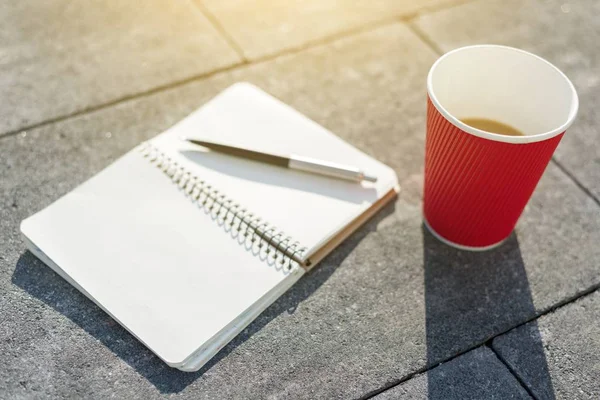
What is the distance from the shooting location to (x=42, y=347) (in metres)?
0.80

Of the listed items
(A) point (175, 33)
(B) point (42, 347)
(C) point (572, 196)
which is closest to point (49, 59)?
(A) point (175, 33)

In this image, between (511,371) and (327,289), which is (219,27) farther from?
(511,371)

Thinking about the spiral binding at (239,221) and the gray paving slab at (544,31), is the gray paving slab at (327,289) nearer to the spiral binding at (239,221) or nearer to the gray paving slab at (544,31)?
the spiral binding at (239,221)

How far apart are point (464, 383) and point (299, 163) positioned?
395 mm

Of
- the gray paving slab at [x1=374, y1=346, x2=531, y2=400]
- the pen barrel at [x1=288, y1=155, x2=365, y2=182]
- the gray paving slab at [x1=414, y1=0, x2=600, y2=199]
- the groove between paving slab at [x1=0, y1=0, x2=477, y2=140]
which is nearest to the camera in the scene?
the gray paving slab at [x1=374, y1=346, x2=531, y2=400]

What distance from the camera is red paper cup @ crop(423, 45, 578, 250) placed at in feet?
2.60

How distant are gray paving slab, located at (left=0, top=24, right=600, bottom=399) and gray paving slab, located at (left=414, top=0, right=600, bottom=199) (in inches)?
8.5

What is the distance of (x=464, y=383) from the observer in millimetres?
791

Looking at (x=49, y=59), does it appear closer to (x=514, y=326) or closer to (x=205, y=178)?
(x=205, y=178)

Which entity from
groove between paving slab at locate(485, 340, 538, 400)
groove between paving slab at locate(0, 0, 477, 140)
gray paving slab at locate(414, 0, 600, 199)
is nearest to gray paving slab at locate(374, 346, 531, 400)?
groove between paving slab at locate(485, 340, 538, 400)

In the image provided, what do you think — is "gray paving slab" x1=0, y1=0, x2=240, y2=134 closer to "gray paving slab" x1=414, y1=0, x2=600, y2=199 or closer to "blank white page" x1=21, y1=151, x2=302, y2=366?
"blank white page" x1=21, y1=151, x2=302, y2=366

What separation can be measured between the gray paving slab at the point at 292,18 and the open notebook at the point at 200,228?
287mm

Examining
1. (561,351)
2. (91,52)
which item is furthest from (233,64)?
(561,351)

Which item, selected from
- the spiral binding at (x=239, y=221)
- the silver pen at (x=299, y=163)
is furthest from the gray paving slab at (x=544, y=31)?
the spiral binding at (x=239, y=221)
